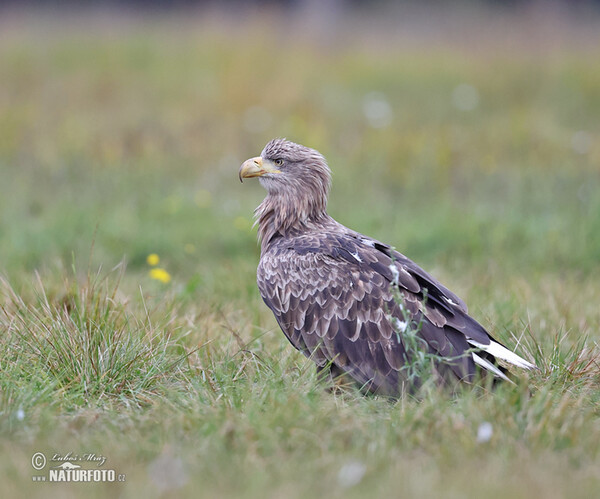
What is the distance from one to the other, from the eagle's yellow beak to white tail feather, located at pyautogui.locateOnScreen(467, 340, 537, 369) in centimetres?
163

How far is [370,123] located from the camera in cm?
1012

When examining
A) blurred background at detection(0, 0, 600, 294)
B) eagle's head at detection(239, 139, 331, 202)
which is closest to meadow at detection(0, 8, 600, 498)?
blurred background at detection(0, 0, 600, 294)

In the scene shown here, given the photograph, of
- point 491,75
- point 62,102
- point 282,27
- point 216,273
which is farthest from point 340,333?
point 282,27

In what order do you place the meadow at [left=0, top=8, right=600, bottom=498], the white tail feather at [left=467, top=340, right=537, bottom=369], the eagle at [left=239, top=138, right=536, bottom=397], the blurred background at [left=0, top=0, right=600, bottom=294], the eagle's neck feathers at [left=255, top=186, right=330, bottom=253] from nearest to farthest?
1. the meadow at [left=0, top=8, right=600, bottom=498]
2. the white tail feather at [left=467, top=340, right=537, bottom=369]
3. the eagle at [left=239, top=138, right=536, bottom=397]
4. the eagle's neck feathers at [left=255, top=186, right=330, bottom=253]
5. the blurred background at [left=0, top=0, right=600, bottom=294]

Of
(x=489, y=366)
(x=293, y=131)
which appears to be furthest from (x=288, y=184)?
(x=293, y=131)

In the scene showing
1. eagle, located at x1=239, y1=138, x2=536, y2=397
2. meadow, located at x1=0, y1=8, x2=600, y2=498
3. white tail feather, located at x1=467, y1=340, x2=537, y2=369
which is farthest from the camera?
eagle, located at x1=239, y1=138, x2=536, y2=397

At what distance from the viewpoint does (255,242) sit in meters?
6.92

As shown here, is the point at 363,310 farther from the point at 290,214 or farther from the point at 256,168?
the point at 256,168

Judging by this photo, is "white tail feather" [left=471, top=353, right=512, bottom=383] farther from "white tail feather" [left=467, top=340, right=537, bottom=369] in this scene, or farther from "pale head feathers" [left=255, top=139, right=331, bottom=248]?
"pale head feathers" [left=255, top=139, right=331, bottom=248]

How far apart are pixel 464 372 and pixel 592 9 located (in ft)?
47.9

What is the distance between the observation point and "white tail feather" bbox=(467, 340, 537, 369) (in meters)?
3.69

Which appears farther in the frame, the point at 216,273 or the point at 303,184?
the point at 216,273

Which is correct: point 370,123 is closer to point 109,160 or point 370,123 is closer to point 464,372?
point 109,160

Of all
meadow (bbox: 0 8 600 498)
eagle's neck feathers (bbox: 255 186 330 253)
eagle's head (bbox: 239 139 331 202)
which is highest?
eagle's head (bbox: 239 139 331 202)
